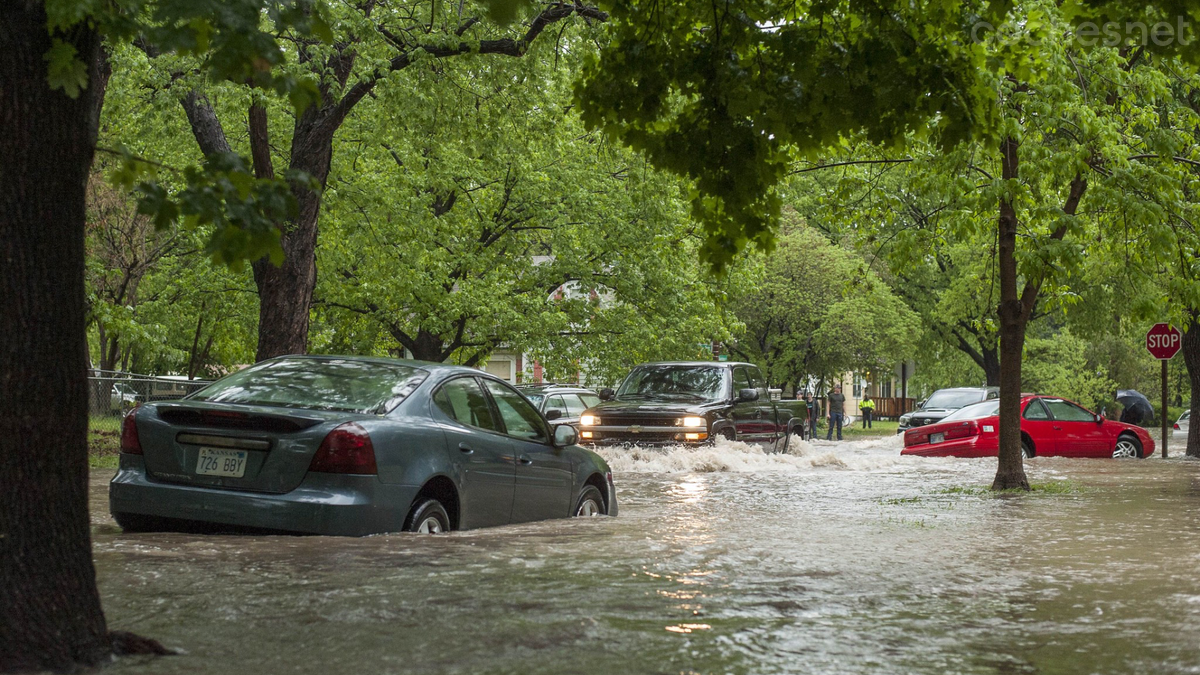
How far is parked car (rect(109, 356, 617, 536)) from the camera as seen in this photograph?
7656 mm

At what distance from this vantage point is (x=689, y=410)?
19.4 meters

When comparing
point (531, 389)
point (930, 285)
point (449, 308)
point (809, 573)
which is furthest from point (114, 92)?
point (930, 285)

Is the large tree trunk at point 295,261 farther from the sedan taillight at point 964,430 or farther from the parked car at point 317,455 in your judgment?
the sedan taillight at point 964,430

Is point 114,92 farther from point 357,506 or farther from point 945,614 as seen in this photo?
point 945,614

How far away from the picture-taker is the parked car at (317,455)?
7656 millimetres

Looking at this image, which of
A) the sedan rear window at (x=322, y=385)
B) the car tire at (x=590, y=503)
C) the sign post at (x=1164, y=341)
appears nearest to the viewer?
the sedan rear window at (x=322, y=385)

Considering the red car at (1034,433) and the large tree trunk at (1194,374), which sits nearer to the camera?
the red car at (1034,433)

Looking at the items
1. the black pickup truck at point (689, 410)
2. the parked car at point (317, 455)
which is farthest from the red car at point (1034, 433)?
the parked car at point (317, 455)

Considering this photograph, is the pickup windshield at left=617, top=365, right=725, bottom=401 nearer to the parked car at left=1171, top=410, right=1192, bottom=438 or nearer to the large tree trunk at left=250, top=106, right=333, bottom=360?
the large tree trunk at left=250, top=106, right=333, bottom=360

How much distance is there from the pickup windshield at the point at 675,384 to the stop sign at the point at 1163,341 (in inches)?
470

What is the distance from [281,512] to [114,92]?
12543mm

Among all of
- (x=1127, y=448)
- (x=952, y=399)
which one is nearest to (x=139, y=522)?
(x=1127, y=448)

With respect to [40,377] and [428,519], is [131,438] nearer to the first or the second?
[428,519]

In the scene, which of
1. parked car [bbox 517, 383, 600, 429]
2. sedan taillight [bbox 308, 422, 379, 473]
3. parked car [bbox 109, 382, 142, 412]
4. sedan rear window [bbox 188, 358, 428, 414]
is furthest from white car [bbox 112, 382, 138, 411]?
sedan taillight [bbox 308, 422, 379, 473]
